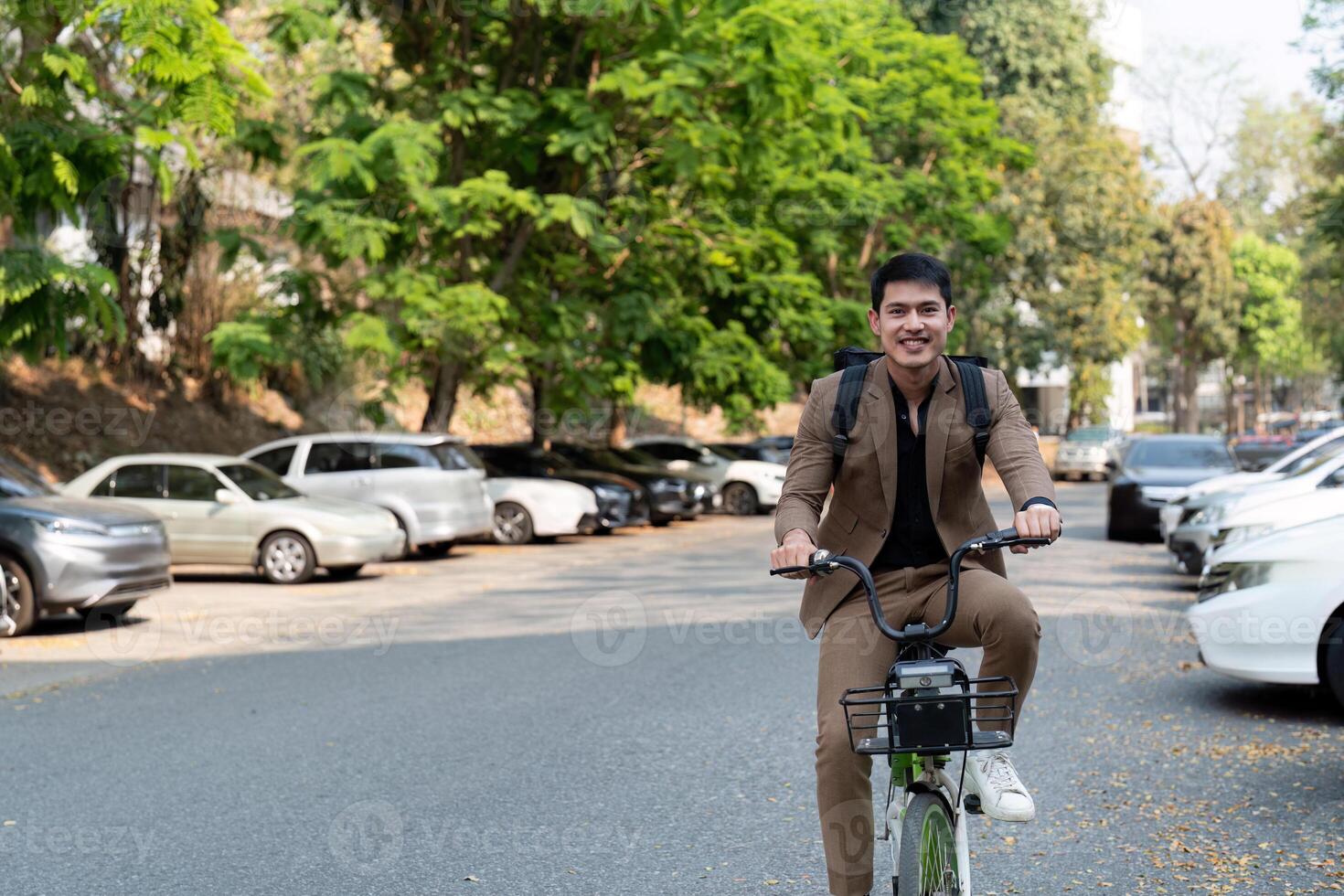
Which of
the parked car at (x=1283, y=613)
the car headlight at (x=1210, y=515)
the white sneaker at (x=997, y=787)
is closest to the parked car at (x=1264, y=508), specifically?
the car headlight at (x=1210, y=515)

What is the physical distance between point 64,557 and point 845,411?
9.50 metres

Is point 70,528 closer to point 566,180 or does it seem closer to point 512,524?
point 512,524

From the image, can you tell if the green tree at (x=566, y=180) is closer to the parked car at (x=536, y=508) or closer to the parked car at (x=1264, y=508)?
the parked car at (x=536, y=508)

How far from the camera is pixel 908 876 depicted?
12.5 feet

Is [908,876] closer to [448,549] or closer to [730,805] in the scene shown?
[730,805]

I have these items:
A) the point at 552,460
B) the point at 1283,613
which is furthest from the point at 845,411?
the point at 552,460

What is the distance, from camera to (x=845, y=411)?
4.16m

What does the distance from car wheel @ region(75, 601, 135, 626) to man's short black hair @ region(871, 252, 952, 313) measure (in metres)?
10.9

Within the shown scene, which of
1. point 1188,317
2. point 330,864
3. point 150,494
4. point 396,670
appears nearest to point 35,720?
point 396,670

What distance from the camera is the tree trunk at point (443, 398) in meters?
Result: 23.2

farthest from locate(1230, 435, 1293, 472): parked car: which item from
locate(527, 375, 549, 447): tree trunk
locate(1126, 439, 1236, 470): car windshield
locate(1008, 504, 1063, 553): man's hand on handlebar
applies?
locate(1008, 504, 1063, 553): man's hand on handlebar

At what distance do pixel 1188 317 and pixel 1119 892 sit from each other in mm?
57621

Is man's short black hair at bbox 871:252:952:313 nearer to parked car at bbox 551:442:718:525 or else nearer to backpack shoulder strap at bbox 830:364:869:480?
backpack shoulder strap at bbox 830:364:869:480

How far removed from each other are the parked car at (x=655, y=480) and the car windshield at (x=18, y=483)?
12.8m
